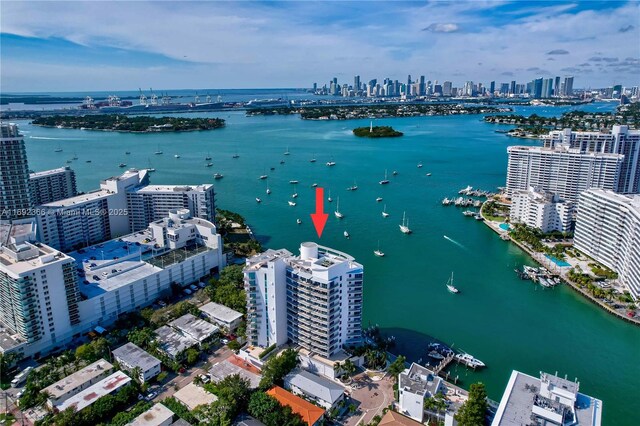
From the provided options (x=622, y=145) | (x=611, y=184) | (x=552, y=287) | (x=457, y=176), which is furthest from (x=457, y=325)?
(x=457, y=176)

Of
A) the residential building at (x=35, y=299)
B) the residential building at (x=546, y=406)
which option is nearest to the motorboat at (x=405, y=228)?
the residential building at (x=546, y=406)

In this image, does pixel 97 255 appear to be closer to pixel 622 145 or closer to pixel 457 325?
pixel 457 325

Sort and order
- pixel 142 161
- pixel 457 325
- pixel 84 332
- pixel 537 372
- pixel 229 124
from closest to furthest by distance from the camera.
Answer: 1. pixel 537 372
2. pixel 84 332
3. pixel 457 325
4. pixel 142 161
5. pixel 229 124

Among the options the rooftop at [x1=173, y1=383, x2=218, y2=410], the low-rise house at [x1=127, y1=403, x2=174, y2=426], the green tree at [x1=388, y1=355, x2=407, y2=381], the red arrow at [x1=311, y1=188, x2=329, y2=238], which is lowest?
the rooftop at [x1=173, y1=383, x2=218, y2=410]

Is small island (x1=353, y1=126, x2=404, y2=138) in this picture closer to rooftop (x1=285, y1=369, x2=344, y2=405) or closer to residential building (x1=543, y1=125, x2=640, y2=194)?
residential building (x1=543, y1=125, x2=640, y2=194)

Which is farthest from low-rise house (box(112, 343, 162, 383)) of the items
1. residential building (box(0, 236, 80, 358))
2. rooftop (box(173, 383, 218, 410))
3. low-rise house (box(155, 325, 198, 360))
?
residential building (box(0, 236, 80, 358))

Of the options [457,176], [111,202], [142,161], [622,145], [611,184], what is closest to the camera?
[111,202]

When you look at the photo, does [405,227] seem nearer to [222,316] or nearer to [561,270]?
[561,270]
